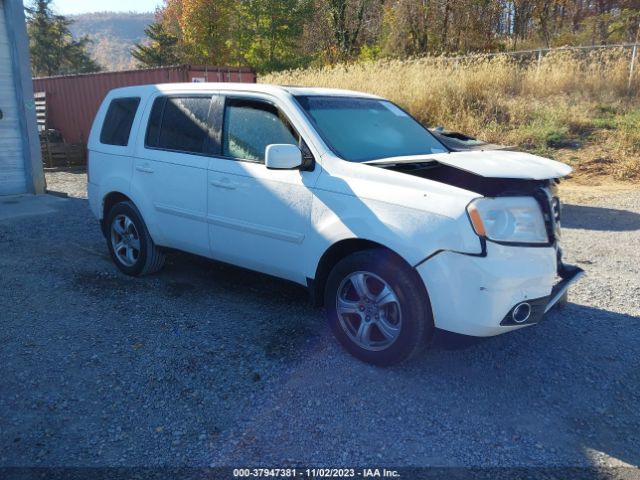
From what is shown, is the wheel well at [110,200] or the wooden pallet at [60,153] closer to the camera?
the wheel well at [110,200]

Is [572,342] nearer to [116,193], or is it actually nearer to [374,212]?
→ [374,212]

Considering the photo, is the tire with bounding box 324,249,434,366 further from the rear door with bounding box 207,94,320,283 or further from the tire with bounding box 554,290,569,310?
the tire with bounding box 554,290,569,310

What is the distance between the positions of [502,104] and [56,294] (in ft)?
38.6

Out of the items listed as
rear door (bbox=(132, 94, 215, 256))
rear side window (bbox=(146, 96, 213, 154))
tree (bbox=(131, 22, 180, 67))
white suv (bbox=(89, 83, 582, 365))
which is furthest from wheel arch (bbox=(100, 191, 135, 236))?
tree (bbox=(131, 22, 180, 67))

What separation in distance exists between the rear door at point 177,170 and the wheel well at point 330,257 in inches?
46.2

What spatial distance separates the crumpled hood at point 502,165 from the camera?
3.22 meters

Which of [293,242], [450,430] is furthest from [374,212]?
[450,430]

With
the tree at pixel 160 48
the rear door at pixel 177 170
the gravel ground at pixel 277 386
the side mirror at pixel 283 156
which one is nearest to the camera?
the gravel ground at pixel 277 386

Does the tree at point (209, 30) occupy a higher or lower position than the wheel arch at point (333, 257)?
higher

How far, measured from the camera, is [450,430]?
293 cm

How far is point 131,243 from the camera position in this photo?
17.3 feet

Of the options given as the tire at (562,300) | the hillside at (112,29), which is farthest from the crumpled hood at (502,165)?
the hillside at (112,29)

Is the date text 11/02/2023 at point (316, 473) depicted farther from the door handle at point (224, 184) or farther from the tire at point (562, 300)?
the door handle at point (224, 184)

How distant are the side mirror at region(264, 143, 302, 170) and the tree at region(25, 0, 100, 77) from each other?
59.7m
